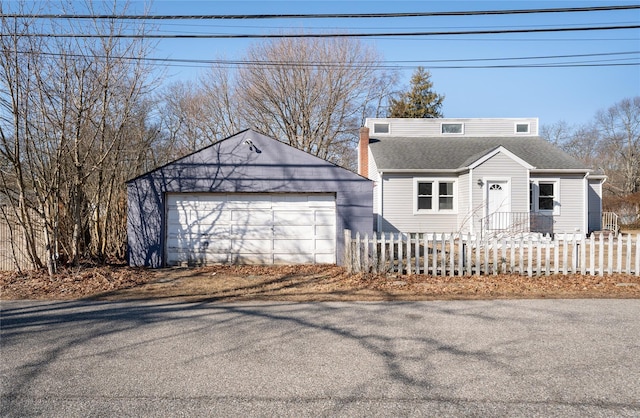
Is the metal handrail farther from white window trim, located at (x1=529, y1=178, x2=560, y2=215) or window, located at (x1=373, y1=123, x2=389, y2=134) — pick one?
window, located at (x1=373, y1=123, x2=389, y2=134)

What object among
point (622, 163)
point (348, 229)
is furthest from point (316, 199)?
point (622, 163)

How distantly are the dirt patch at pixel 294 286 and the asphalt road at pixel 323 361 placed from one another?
41.8 inches

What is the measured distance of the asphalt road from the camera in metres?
3.71

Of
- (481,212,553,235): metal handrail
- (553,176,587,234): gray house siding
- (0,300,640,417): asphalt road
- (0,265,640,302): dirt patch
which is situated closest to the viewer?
(0,300,640,417): asphalt road

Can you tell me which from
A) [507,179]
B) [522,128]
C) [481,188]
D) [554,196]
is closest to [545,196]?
[554,196]

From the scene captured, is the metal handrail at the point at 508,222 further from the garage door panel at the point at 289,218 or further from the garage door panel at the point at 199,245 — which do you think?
the garage door panel at the point at 199,245

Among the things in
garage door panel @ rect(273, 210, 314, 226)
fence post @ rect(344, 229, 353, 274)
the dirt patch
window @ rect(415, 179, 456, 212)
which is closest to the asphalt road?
the dirt patch

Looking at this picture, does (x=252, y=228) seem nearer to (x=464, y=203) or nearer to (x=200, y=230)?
(x=200, y=230)

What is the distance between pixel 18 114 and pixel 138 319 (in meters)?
6.56

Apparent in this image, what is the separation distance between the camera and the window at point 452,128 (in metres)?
24.3

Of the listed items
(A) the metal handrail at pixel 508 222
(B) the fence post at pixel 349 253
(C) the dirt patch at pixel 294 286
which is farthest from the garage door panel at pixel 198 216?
(A) the metal handrail at pixel 508 222

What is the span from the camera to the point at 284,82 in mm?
27172

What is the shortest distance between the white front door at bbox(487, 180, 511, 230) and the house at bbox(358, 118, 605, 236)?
38 millimetres

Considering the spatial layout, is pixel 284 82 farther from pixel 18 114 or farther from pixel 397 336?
pixel 397 336
